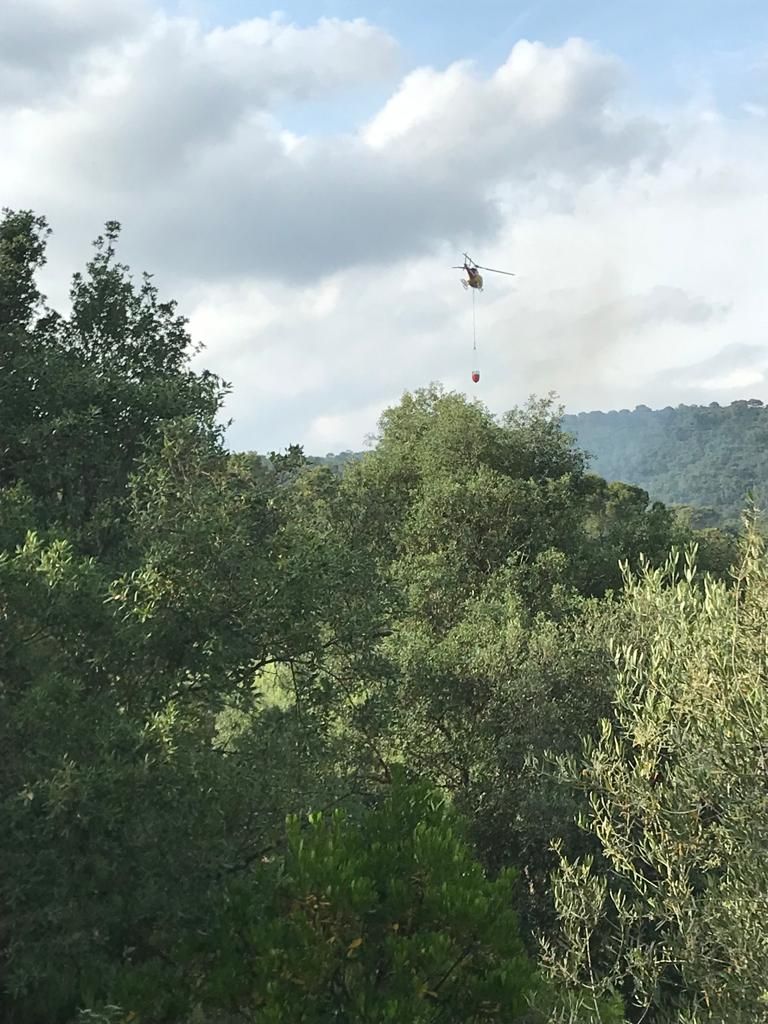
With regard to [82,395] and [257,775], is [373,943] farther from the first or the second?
[82,395]

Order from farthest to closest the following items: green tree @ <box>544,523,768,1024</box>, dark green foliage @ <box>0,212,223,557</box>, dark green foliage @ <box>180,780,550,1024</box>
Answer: dark green foliage @ <box>0,212,223,557</box> < green tree @ <box>544,523,768,1024</box> < dark green foliage @ <box>180,780,550,1024</box>

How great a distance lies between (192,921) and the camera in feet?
39.8

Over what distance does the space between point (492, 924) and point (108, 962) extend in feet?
16.5

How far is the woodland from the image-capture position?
36.3 feet

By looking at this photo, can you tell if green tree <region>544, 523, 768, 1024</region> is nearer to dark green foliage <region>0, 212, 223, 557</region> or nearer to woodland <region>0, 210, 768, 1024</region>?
woodland <region>0, 210, 768, 1024</region>

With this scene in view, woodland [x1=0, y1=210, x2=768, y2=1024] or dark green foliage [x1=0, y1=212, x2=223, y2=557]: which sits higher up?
dark green foliage [x1=0, y1=212, x2=223, y2=557]

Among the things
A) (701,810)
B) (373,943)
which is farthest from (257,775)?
(701,810)

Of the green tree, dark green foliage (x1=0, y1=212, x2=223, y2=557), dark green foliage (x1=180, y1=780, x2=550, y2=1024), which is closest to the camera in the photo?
dark green foliage (x1=180, y1=780, x2=550, y2=1024)

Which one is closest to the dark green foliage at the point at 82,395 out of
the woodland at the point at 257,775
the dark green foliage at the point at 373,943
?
the woodland at the point at 257,775

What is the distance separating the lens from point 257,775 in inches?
528

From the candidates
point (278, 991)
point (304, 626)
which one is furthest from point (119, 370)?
point (278, 991)

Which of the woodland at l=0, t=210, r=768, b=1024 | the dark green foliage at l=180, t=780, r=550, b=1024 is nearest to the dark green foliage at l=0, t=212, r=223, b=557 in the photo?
the woodland at l=0, t=210, r=768, b=1024

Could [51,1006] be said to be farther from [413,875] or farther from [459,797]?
[459,797]

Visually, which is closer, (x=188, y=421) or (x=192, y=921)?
(x=192, y=921)
